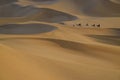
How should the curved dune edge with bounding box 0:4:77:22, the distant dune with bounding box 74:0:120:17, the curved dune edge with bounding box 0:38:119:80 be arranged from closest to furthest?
the curved dune edge with bounding box 0:38:119:80 → the curved dune edge with bounding box 0:4:77:22 → the distant dune with bounding box 74:0:120:17

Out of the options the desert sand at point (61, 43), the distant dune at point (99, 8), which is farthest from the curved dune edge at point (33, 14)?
the distant dune at point (99, 8)

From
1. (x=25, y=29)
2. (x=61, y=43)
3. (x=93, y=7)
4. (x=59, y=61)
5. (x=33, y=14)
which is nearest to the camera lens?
(x=59, y=61)

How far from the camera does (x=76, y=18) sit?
18.4ft

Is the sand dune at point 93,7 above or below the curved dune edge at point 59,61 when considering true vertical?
below

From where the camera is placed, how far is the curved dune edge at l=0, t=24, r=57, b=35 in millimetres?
4397

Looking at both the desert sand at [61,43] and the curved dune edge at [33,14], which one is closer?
the desert sand at [61,43]

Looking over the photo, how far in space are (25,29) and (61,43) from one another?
1192 mm

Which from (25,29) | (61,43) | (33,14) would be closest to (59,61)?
(61,43)

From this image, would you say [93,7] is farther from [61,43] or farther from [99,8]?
[61,43]

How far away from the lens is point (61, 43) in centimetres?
355

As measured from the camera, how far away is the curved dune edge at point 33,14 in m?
5.84

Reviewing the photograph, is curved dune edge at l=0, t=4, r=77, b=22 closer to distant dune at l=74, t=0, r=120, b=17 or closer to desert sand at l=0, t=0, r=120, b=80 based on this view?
desert sand at l=0, t=0, r=120, b=80

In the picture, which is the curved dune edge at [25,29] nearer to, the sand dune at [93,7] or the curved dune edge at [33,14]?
the curved dune edge at [33,14]

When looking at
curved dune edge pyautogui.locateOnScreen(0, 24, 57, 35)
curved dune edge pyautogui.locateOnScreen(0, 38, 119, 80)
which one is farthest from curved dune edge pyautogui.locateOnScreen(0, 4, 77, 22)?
curved dune edge pyautogui.locateOnScreen(0, 38, 119, 80)
